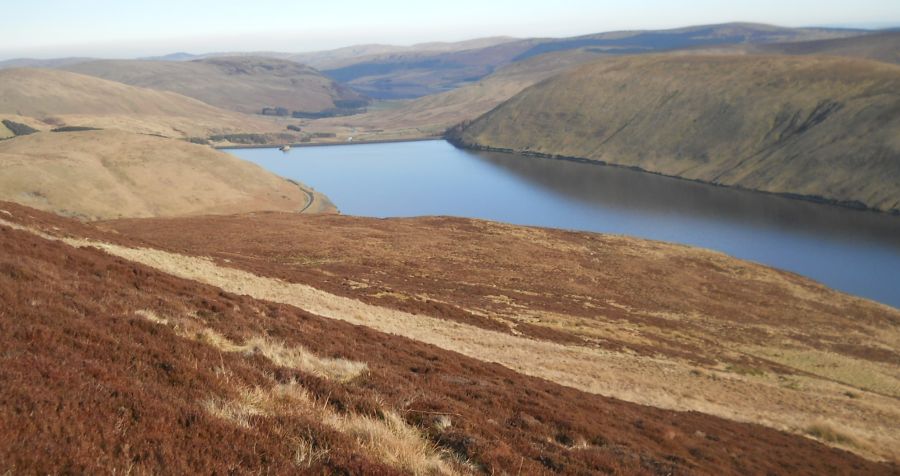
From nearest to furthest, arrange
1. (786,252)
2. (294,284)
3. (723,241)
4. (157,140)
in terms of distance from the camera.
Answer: (294,284)
(786,252)
(723,241)
(157,140)

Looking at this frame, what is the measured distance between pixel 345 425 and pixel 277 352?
5564 millimetres

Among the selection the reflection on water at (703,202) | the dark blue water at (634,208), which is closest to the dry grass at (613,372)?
the dark blue water at (634,208)

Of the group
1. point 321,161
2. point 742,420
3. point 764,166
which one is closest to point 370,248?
point 742,420

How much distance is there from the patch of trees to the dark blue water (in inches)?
2205

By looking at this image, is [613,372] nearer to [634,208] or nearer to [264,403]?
[264,403]

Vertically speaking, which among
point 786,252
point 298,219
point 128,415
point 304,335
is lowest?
point 786,252

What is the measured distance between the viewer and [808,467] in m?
18.8

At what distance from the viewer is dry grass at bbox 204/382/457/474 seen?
28.2 feet

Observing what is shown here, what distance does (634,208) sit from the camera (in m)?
119

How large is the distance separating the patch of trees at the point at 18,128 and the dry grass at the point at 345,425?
148264mm

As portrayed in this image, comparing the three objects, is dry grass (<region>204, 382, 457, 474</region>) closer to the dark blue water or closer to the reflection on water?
the dark blue water

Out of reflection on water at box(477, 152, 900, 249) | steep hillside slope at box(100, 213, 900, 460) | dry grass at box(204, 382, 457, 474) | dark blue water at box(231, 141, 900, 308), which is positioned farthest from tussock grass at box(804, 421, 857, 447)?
reflection on water at box(477, 152, 900, 249)

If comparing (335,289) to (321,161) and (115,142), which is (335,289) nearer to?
A: (115,142)

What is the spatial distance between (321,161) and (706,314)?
16064 cm
